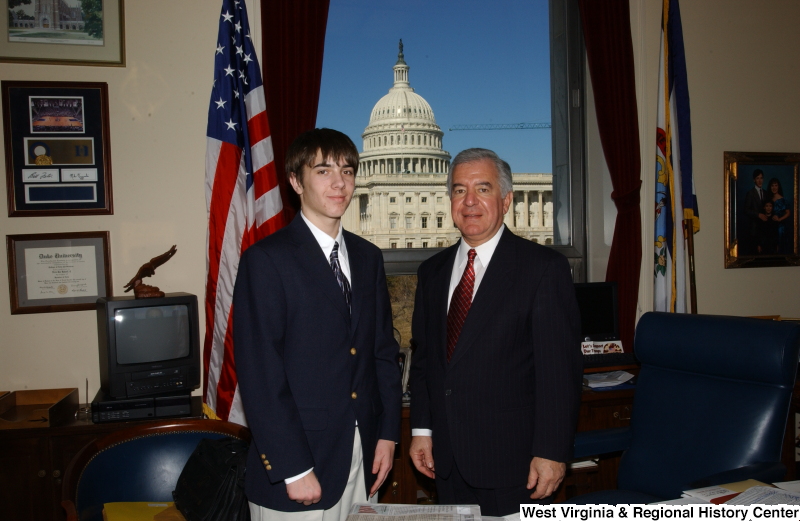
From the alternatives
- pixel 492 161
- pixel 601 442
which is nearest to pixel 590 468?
pixel 601 442

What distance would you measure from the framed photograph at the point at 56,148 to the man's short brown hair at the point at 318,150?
156 cm

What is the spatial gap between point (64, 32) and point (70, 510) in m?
2.23

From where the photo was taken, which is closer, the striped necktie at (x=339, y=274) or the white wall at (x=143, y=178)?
the striped necktie at (x=339, y=274)

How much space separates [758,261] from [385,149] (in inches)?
93.6

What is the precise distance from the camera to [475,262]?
70.6 inches

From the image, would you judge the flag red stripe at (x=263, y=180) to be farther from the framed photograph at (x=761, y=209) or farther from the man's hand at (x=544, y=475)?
the framed photograph at (x=761, y=209)

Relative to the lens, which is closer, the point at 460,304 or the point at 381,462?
the point at 381,462

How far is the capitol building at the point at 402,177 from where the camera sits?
322 cm

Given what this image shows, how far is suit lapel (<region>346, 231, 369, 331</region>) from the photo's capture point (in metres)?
1.57

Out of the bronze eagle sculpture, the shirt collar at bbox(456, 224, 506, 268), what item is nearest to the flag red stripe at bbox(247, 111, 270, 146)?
the bronze eagle sculpture

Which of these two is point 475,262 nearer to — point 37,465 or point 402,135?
point 402,135

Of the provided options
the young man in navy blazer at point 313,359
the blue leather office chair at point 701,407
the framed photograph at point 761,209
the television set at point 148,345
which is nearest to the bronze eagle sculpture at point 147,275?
the television set at point 148,345

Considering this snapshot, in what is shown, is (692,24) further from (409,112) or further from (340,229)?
(340,229)

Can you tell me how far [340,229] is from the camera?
164cm
